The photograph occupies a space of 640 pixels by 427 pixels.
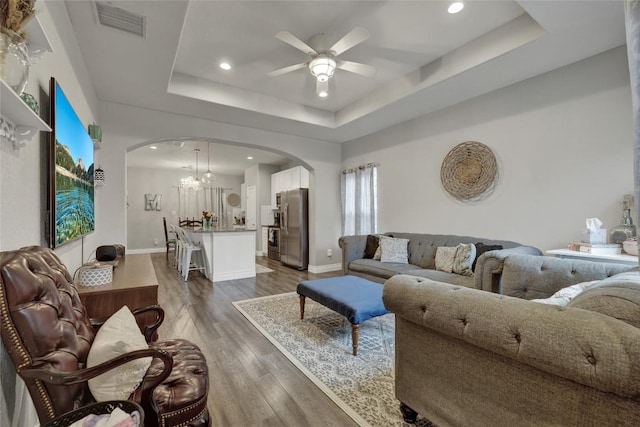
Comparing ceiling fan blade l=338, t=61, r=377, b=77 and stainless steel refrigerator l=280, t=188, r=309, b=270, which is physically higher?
→ ceiling fan blade l=338, t=61, r=377, b=77

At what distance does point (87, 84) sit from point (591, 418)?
4.36 meters

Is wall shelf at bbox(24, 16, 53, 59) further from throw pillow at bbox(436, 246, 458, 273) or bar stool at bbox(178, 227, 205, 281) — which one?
Answer: bar stool at bbox(178, 227, 205, 281)

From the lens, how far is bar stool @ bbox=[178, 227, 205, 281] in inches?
205

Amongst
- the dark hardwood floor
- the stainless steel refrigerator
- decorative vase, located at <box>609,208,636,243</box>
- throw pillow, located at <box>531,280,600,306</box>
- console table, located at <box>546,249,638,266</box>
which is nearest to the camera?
throw pillow, located at <box>531,280,600,306</box>

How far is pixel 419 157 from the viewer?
450 cm

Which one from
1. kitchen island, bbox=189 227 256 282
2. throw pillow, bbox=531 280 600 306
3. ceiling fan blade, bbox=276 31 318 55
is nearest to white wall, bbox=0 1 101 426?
ceiling fan blade, bbox=276 31 318 55

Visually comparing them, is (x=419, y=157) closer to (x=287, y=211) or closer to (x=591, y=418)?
(x=287, y=211)

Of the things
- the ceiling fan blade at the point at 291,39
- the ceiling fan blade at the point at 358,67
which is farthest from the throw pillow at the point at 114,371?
the ceiling fan blade at the point at 358,67

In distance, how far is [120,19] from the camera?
7.13 ft

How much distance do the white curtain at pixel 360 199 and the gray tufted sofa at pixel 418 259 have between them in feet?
2.55

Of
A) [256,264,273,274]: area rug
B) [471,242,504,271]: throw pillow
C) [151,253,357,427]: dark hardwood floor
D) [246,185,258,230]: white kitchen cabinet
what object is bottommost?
[151,253,357,427]: dark hardwood floor

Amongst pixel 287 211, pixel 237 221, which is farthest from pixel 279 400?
pixel 237 221

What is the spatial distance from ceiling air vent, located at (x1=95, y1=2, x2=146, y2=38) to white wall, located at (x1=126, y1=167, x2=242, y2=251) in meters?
7.53

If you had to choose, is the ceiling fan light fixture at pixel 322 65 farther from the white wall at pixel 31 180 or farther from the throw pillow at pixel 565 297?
the throw pillow at pixel 565 297
